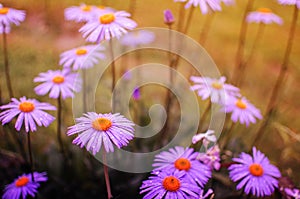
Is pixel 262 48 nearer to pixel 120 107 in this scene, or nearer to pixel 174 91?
pixel 174 91

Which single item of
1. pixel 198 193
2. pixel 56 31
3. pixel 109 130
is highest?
pixel 56 31

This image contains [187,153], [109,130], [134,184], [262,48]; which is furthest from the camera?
[262,48]

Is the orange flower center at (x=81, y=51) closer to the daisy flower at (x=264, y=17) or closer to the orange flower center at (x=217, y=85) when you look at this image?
the orange flower center at (x=217, y=85)

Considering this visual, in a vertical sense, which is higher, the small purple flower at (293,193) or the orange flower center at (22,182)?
the orange flower center at (22,182)

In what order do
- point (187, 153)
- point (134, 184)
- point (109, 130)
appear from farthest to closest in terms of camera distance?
point (134, 184) → point (187, 153) → point (109, 130)

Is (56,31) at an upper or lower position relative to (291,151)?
upper

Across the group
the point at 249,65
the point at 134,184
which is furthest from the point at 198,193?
the point at 249,65

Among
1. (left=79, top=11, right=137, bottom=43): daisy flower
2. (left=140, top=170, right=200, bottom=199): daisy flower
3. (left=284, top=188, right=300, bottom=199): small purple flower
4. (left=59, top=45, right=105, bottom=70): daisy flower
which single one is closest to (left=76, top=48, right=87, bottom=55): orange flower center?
(left=59, top=45, right=105, bottom=70): daisy flower

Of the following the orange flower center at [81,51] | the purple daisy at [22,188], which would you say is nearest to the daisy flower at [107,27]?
the orange flower center at [81,51]
